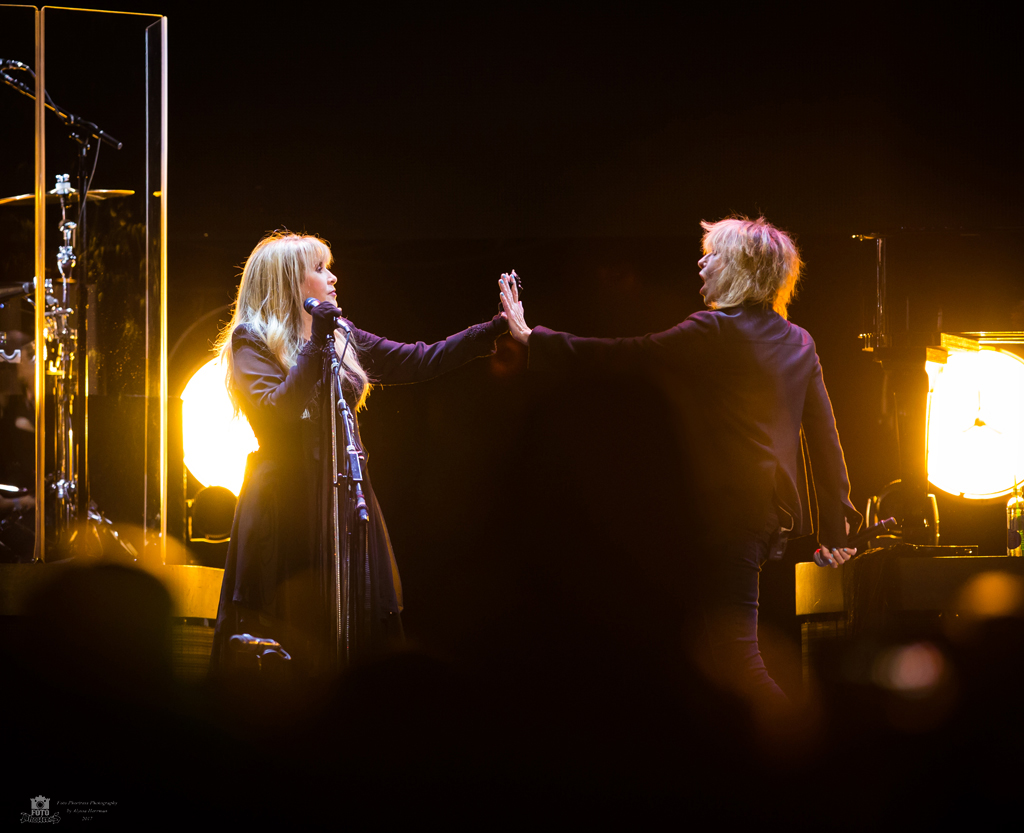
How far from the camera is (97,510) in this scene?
315 centimetres

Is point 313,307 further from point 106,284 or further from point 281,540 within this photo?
point 106,284

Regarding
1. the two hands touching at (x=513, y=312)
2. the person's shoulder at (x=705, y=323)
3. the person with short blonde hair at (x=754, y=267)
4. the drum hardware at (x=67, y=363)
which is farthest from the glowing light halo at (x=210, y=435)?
the person with short blonde hair at (x=754, y=267)

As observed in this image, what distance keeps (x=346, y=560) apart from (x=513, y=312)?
0.92 m

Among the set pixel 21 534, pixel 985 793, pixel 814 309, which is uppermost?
pixel 814 309

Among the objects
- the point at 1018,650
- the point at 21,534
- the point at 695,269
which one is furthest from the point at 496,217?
the point at 1018,650

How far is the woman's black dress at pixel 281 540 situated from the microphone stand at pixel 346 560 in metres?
0.05

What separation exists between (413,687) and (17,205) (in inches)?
83.3

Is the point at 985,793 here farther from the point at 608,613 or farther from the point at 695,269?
the point at 695,269

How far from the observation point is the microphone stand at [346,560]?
239cm
